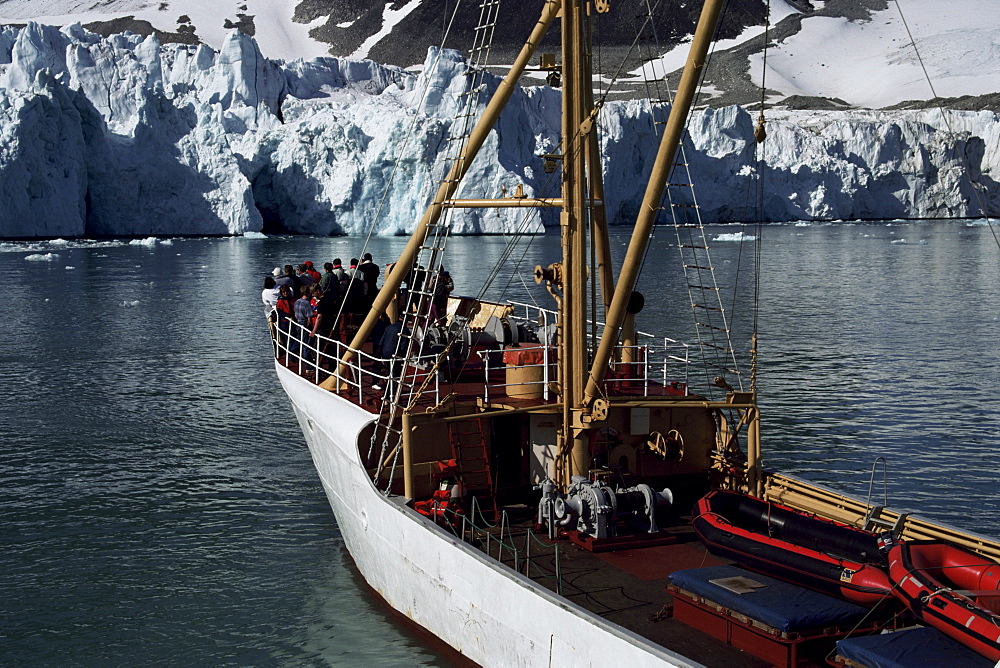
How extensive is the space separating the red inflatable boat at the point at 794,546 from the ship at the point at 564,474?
273 millimetres

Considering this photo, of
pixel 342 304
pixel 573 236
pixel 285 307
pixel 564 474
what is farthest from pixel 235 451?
pixel 573 236

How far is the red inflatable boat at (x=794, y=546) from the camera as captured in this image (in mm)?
8602

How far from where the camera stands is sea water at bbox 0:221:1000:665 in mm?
12586

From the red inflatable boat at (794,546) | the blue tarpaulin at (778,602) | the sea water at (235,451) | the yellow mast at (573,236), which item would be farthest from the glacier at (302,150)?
the blue tarpaulin at (778,602)

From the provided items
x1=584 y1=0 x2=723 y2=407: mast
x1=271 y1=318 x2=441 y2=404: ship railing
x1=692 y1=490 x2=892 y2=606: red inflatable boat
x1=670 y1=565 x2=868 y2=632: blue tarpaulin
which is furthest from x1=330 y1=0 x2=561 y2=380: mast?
x1=670 y1=565 x2=868 y2=632: blue tarpaulin

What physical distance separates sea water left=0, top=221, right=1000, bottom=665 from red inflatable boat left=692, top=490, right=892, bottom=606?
2.76m

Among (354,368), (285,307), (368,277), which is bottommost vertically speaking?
(354,368)

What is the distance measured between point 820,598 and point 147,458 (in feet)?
47.6

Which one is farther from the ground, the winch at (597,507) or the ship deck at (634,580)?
the winch at (597,507)

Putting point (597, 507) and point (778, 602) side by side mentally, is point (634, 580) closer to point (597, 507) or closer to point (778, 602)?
point (597, 507)

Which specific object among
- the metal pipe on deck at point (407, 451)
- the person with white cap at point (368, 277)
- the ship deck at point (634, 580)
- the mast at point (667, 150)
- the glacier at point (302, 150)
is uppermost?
the glacier at point (302, 150)

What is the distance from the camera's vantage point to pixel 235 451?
19.8 metres

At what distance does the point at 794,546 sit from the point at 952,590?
1466 mm

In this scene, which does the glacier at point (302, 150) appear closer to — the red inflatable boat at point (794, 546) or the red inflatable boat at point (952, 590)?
the red inflatable boat at point (794, 546)
